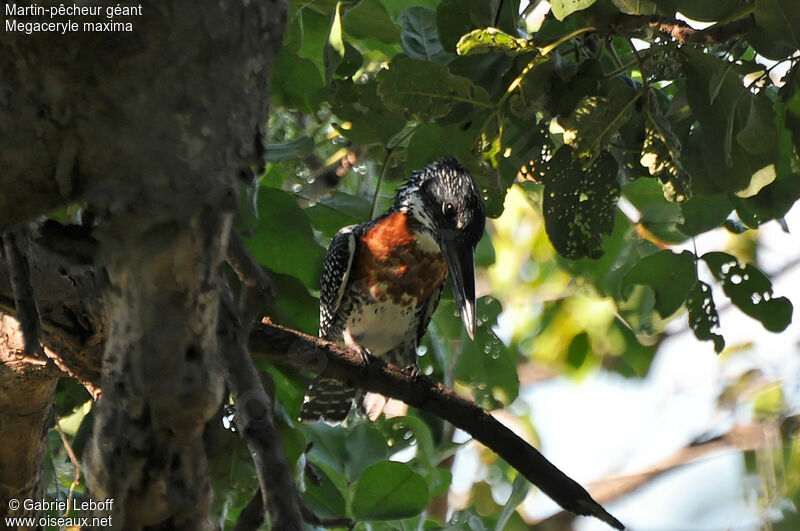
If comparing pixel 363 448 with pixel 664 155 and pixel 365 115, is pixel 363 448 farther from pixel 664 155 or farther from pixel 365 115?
pixel 664 155

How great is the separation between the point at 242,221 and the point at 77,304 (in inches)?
13.5

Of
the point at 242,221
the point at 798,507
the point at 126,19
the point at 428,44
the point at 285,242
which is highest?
the point at 428,44

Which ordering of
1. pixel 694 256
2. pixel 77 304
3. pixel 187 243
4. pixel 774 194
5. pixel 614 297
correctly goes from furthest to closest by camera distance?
pixel 614 297, pixel 694 256, pixel 774 194, pixel 77 304, pixel 187 243

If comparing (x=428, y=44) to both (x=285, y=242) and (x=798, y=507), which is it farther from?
(x=798, y=507)

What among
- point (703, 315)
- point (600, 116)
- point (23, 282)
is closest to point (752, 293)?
Answer: point (703, 315)

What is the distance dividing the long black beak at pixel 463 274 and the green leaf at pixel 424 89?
2.42ft

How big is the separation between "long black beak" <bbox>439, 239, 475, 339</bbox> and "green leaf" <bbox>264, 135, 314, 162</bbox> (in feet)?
2.04

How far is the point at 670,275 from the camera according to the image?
2.16 meters

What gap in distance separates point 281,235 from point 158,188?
1227 mm

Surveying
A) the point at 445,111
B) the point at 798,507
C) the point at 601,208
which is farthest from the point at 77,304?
the point at 798,507

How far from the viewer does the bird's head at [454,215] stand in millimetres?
2646

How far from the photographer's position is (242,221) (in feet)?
5.84

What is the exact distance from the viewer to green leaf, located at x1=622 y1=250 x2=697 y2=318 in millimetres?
2152

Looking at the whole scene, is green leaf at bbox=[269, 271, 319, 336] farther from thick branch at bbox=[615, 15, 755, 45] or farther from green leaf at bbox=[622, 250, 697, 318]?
thick branch at bbox=[615, 15, 755, 45]
